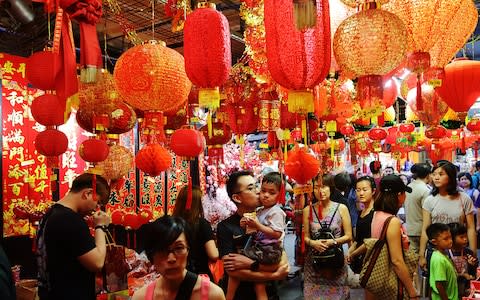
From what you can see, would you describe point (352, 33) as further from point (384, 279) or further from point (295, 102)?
point (384, 279)

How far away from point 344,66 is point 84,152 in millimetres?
2222

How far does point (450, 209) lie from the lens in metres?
4.53

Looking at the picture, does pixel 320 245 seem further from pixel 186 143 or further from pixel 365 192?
pixel 186 143

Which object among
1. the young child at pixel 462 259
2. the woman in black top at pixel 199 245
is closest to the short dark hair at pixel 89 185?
Answer: the woman in black top at pixel 199 245

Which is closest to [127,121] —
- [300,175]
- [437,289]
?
[300,175]

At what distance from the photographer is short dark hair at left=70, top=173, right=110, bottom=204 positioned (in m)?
2.73

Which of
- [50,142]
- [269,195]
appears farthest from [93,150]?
[269,195]

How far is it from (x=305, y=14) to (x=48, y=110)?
6.43ft

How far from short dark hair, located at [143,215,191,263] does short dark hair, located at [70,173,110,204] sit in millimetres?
1118

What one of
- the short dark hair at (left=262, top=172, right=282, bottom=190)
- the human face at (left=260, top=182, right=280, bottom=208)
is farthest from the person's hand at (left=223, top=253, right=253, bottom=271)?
the short dark hair at (left=262, top=172, right=282, bottom=190)

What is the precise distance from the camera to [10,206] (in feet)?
16.7

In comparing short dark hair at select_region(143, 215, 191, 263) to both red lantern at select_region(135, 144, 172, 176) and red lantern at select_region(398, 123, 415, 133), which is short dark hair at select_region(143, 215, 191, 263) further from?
red lantern at select_region(398, 123, 415, 133)

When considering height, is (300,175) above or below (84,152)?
below

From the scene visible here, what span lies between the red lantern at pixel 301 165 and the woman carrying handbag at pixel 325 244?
534 millimetres
